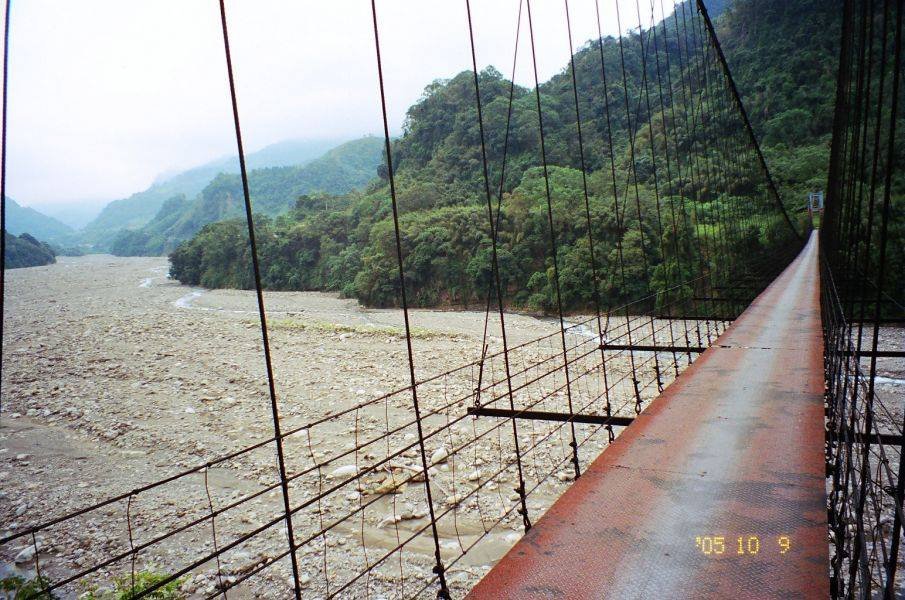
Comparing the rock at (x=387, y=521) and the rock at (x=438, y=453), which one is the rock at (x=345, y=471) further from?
the rock at (x=387, y=521)

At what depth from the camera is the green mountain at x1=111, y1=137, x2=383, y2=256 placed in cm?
5925

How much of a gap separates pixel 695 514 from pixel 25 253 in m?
53.0

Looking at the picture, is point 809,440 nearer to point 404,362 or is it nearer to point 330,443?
point 330,443

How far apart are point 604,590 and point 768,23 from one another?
37.4 meters

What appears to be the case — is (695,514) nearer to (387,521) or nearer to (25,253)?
(387,521)

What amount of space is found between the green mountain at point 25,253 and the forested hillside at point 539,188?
49.9 ft

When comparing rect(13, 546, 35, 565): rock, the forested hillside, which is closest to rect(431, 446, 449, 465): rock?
rect(13, 546, 35, 565): rock

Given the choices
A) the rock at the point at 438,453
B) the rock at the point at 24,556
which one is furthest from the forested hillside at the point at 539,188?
the rock at the point at 24,556

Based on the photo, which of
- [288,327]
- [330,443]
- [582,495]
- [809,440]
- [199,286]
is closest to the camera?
[582,495]

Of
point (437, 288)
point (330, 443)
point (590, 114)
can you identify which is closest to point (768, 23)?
point (590, 114)

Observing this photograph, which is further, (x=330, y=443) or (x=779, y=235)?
(x=779, y=235)

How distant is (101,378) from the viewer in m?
12.5

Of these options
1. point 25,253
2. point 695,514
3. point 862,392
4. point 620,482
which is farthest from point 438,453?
point 25,253

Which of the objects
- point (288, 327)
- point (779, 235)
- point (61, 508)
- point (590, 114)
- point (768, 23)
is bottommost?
point (61, 508)
